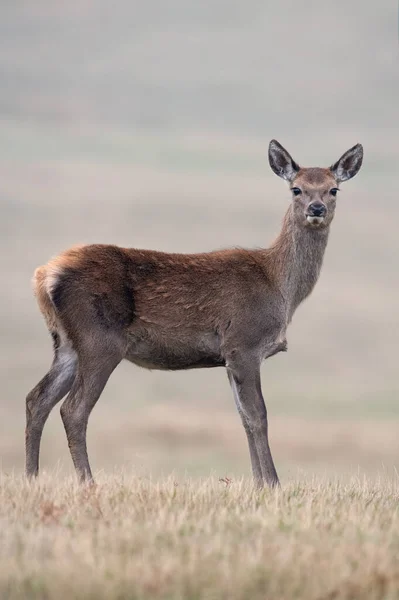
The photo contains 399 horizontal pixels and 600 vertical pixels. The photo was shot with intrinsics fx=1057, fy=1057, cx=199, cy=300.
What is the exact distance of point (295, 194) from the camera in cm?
1138

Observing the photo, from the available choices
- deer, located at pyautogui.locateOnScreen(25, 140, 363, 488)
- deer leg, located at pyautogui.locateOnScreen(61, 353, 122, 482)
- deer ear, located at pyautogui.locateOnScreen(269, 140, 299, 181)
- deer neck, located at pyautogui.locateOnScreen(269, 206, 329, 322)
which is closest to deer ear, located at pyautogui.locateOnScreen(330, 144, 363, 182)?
deer, located at pyautogui.locateOnScreen(25, 140, 363, 488)

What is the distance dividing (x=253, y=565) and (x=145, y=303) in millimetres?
4812

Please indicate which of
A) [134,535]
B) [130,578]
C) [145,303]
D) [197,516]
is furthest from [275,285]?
[130,578]

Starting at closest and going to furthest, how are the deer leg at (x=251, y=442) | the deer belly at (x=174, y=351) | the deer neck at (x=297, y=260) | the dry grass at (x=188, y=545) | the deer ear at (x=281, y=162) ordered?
the dry grass at (x=188, y=545) → the deer belly at (x=174, y=351) → the deer leg at (x=251, y=442) → the deer neck at (x=297, y=260) → the deer ear at (x=281, y=162)

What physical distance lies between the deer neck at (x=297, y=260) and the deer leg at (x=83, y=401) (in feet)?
6.80

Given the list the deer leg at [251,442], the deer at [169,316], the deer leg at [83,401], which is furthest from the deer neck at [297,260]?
the deer leg at [83,401]

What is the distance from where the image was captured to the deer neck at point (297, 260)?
11.3m

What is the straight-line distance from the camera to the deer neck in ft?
37.0

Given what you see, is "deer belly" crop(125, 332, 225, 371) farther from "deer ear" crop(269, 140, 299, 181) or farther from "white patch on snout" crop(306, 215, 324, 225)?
"deer ear" crop(269, 140, 299, 181)

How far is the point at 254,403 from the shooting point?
1062 cm

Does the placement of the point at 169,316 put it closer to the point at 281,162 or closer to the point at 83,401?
the point at 83,401

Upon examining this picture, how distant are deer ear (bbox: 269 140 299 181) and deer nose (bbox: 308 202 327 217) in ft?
2.24

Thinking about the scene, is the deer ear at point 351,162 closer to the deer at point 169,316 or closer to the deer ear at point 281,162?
the deer at point 169,316

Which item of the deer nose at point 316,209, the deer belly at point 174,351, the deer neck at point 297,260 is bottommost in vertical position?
the deer belly at point 174,351
